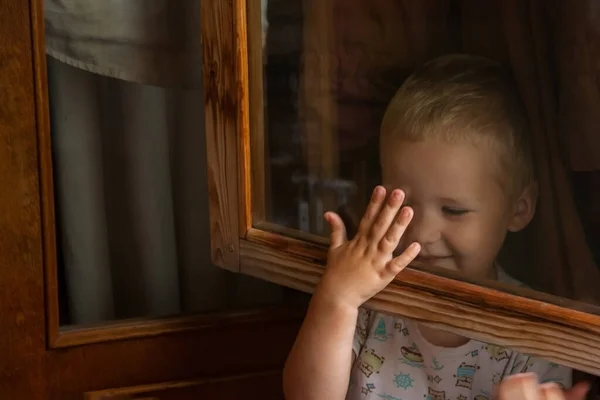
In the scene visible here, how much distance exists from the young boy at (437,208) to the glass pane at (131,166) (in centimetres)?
32

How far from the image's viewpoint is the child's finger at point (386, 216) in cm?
80

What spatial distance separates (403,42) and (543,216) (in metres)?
0.24

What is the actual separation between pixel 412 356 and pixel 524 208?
305 mm

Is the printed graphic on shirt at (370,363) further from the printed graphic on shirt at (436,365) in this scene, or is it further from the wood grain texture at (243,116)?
the wood grain texture at (243,116)

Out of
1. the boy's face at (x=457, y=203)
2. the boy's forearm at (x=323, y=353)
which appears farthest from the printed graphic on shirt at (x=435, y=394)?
the boy's face at (x=457, y=203)

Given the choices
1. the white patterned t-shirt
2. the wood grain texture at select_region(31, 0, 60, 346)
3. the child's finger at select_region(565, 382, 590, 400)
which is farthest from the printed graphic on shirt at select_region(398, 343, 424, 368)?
the wood grain texture at select_region(31, 0, 60, 346)

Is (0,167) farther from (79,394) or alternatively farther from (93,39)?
(79,394)

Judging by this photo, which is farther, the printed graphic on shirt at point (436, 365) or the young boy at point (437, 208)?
the printed graphic on shirt at point (436, 365)

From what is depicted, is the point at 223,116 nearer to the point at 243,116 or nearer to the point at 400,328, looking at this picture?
the point at 243,116

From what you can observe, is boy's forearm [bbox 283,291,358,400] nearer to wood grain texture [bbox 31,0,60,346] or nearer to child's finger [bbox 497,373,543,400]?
child's finger [bbox 497,373,543,400]

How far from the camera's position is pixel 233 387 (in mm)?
1167

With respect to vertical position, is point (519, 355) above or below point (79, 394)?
above

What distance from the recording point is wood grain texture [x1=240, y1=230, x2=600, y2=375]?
700mm

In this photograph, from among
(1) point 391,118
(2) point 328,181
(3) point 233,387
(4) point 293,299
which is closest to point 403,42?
(1) point 391,118
